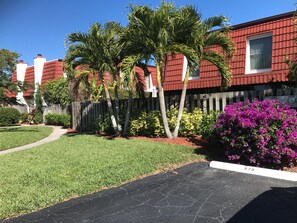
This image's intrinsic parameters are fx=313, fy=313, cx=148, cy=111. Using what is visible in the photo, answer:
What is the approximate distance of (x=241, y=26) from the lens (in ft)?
43.1

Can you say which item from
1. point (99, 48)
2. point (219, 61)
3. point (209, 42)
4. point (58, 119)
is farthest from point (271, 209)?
point (58, 119)

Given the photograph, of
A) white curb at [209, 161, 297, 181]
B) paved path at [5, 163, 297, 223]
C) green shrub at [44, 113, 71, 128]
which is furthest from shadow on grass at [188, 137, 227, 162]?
green shrub at [44, 113, 71, 128]

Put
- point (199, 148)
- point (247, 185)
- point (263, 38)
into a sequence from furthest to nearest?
1. point (263, 38)
2. point (199, 148)
3. point (247, 185)

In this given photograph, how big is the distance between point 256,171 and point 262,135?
2.81 feet

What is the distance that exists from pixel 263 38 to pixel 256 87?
1.99m

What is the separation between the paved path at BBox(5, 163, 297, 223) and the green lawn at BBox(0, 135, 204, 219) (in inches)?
14.3

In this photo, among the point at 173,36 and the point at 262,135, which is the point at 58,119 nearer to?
the point at 173,36

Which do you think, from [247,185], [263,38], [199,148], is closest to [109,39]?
[199,148]

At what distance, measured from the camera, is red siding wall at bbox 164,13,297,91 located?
11680 mm

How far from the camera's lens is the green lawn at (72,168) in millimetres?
5222

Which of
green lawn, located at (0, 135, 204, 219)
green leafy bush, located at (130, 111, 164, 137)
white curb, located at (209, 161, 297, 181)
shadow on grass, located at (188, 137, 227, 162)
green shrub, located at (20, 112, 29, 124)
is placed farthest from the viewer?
green shrub, located at (20, 112, 29, 124)

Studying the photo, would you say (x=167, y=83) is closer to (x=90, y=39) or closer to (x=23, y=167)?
(x=90, y=39)

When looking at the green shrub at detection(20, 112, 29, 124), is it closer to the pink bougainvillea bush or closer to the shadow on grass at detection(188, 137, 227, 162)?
the shadow on grass at detection(188, 137, 227, 162)

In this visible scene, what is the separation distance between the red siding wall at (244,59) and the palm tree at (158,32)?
9.59ft
